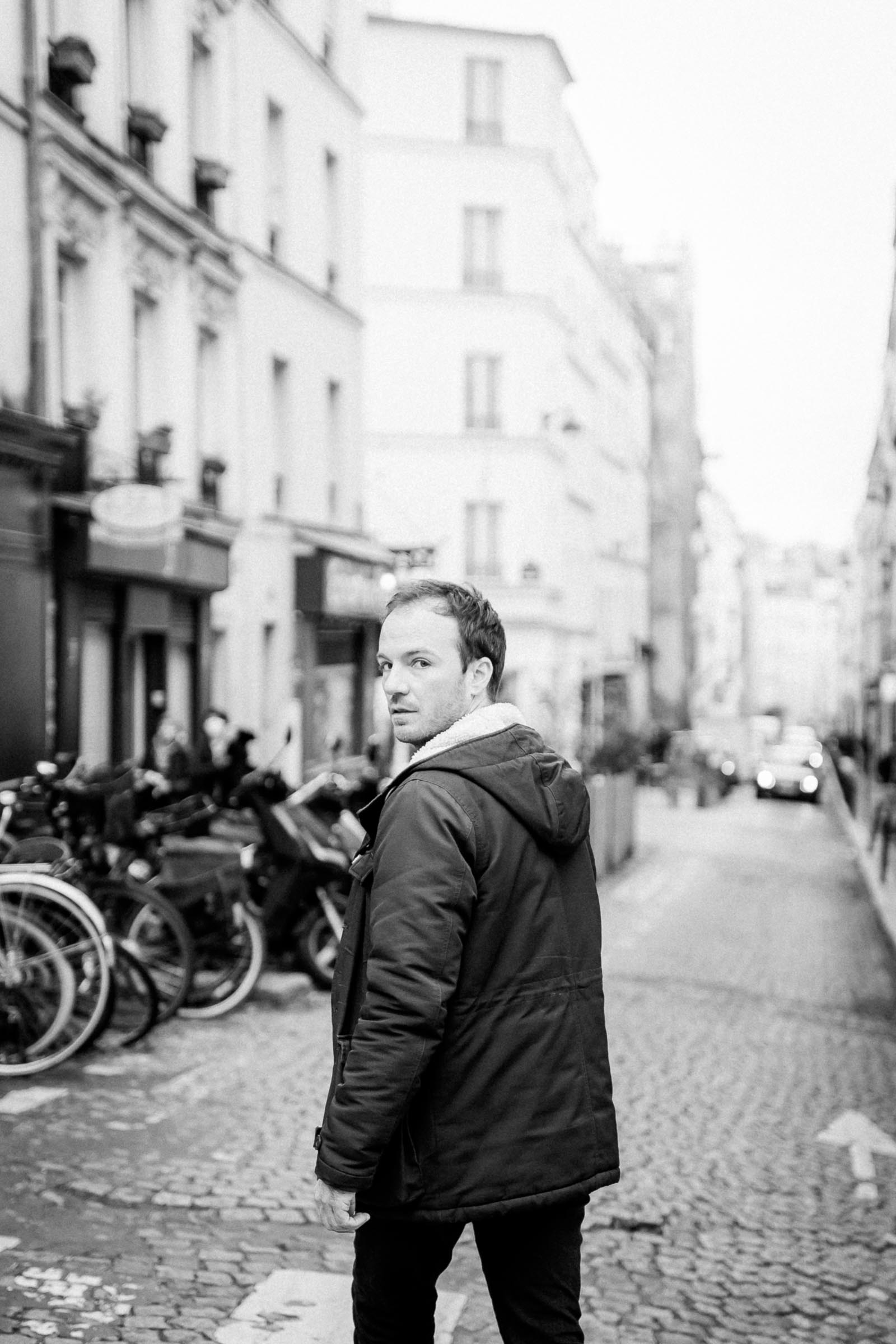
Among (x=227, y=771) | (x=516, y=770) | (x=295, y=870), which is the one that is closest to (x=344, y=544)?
(x=227, y=771)

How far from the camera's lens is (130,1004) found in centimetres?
858

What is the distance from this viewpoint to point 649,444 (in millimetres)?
68812

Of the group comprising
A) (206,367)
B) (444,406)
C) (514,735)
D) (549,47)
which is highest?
(549,47)

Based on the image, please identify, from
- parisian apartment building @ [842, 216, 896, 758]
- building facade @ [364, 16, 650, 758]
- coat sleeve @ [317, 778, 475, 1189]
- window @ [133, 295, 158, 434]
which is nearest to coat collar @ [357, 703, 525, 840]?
coat sleeve @ [317, 778, 475, 1189]

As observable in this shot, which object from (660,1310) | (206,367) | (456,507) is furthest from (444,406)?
(660,1310)

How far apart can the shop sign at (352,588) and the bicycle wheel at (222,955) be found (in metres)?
11.5

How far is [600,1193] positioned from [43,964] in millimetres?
2655

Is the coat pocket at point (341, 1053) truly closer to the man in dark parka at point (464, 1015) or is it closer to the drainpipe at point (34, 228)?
the man in dark parka at point (464, 1015)

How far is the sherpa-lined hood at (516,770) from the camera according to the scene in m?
3.08

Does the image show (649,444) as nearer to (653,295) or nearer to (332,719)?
(653,295)

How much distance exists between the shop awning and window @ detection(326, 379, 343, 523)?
0.43 metres

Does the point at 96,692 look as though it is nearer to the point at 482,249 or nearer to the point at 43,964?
the point at 43,964

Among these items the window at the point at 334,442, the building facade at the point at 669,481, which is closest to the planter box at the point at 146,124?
the window at the point at 334,442

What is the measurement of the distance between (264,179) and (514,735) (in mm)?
18136
